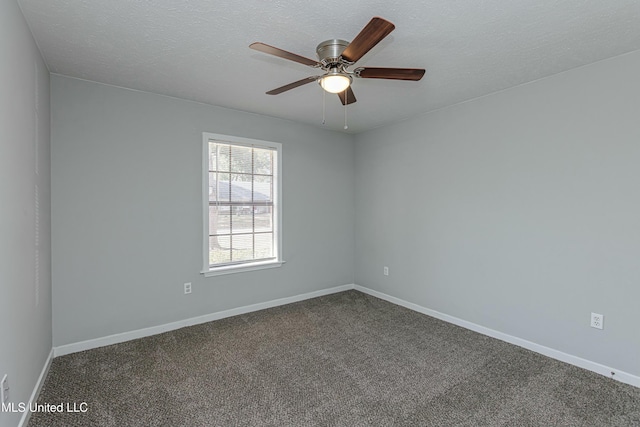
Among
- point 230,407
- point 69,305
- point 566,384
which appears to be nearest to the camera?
point 230,407

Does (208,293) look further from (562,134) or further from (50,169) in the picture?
(562,134)

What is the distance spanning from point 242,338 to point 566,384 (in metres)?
2.72

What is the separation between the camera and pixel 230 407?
205cm

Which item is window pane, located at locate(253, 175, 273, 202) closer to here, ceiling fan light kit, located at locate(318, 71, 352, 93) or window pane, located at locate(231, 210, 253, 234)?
window pane, located at locate(231, 210, 253, 234)

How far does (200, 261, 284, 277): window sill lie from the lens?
3.52m

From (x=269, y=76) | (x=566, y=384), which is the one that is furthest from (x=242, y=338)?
(x=566, y=384)

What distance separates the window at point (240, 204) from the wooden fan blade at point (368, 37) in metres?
2.21

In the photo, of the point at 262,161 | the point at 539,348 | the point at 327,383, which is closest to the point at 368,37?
the point at 327,383

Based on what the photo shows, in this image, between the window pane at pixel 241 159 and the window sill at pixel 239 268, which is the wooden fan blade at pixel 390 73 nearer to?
the window pane at pixel 241 159

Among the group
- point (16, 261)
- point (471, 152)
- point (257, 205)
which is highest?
point (471, 152)

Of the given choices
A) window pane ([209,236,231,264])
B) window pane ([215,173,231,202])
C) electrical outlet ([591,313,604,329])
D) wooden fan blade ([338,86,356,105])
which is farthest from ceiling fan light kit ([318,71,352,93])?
electrical outlet ([591,313,604,329])

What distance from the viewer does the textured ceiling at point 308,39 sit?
1.79m

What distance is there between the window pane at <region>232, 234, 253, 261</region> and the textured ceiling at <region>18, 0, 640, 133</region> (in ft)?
5.52

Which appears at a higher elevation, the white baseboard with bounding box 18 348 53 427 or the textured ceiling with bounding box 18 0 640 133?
Answer: the textured ceiling with bounding box 18 0 640 133
